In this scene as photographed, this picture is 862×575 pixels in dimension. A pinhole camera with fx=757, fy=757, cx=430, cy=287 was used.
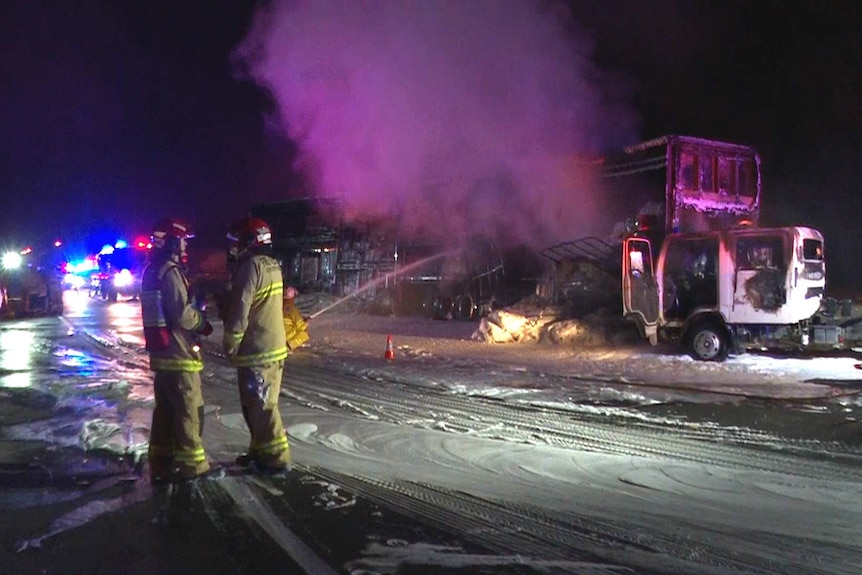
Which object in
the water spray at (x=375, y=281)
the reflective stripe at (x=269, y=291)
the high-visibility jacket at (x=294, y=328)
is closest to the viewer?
the reflective stripe at (x=269, y=291)

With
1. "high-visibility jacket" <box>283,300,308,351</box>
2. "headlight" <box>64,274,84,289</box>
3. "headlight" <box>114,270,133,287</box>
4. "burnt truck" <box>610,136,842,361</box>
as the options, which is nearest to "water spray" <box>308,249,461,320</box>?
"burnt truck" <box>610,136,842,361</box>

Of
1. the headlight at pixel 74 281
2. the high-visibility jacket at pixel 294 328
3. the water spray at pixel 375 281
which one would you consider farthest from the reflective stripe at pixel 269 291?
Result: the headlight at pixel 74 281

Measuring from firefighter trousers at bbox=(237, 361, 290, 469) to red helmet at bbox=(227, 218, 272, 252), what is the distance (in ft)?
2.70

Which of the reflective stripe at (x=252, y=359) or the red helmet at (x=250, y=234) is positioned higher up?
the red helmet at (x=250, y=234)

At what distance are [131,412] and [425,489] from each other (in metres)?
3.98

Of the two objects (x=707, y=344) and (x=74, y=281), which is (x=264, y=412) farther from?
(x=74, y=281)

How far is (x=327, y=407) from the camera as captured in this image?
8.08 m

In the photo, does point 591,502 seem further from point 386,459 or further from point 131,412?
point 131,412

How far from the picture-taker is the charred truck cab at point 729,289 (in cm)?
1123

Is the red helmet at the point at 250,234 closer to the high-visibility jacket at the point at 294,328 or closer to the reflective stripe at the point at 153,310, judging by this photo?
the reflective stripe at the point at 153,310

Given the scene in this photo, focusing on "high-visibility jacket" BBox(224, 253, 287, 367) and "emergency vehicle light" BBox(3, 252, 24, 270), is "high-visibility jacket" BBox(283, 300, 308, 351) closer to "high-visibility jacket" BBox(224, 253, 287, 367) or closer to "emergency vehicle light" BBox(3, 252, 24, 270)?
"high-visibility jacket" BBox(224, 253, 287, 367)

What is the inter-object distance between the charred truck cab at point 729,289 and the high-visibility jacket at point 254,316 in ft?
27.6

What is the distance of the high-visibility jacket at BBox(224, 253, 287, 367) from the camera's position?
4895 mm

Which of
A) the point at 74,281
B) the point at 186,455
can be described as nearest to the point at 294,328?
the point at 186,455
